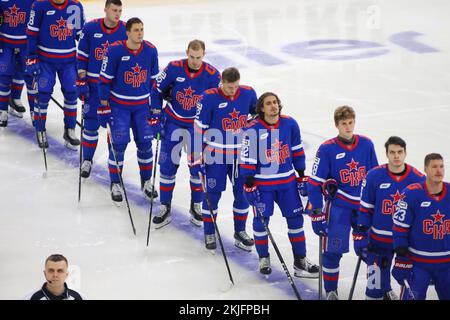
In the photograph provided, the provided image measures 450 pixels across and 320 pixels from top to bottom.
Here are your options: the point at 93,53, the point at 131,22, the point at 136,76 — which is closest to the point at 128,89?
the point at 136,76

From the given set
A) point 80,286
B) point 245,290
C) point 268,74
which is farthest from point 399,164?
point 268,74

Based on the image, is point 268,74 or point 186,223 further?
point 268,74

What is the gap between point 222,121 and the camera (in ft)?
25.0

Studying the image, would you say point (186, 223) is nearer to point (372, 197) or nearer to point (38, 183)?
point (38, 183)

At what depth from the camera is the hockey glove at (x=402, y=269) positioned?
20.5ft

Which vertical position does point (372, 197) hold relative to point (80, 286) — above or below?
above

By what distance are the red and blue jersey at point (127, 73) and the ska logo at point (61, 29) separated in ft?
4.24

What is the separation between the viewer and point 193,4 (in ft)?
52.6

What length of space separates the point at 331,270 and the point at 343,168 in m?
0.71

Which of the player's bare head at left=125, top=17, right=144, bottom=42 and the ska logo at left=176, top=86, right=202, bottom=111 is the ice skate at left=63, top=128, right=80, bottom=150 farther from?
the ska logo at left=176, top=86, right=202, bottom=111

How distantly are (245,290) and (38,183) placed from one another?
9.25 feet

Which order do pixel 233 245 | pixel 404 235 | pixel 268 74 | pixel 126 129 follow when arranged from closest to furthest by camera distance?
pixel 404 235
pixel 233 245
pixel 126 129
pixel 268 74

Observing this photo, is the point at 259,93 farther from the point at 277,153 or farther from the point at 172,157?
the point at 277,153
